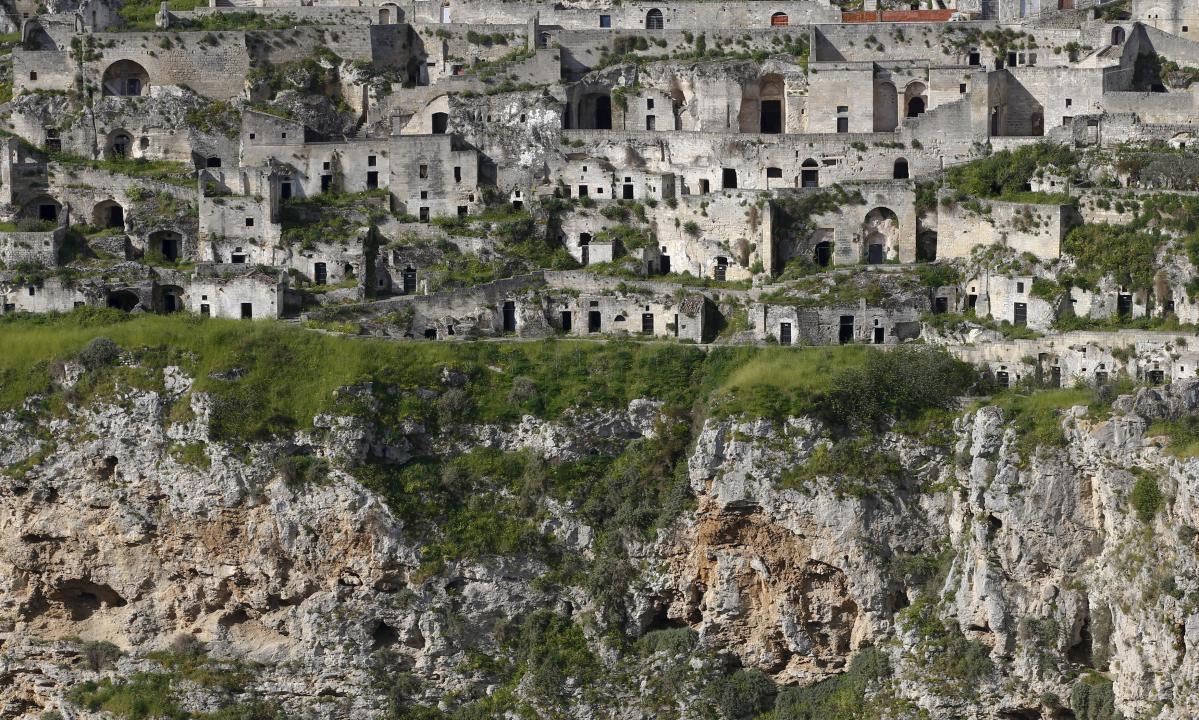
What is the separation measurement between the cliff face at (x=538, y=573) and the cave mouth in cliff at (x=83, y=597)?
80mm

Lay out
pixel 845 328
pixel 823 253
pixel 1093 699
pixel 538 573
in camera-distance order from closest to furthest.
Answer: pixel 1093 699
pixel 538 573
pixel 845 328
pixel 823 253

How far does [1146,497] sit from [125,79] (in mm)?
36391

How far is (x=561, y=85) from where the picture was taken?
79.8 m

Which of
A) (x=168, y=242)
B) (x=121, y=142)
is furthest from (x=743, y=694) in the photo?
(x=121, y=142)

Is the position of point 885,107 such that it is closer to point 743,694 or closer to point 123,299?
point 743,694

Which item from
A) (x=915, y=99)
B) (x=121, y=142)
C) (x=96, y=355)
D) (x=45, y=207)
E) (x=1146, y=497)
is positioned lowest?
(x=1146, y=497)

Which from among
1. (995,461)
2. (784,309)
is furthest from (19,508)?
(995,461)

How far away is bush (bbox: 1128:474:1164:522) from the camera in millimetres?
61469

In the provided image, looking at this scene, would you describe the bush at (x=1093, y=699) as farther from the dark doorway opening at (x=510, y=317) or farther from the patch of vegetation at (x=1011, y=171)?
the dark doorway opening at (x=510, y=317)

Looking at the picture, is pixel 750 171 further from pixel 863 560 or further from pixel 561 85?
pixel 863 560

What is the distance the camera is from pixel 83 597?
70.6 meters

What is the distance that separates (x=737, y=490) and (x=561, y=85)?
1806 cm

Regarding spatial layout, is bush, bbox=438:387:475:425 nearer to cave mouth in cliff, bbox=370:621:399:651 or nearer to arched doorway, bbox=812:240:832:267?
cave mouth in cliff, bbox=370:621:399:651

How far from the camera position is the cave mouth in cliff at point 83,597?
7000 cm
